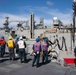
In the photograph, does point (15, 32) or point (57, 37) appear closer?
point (57, 37)

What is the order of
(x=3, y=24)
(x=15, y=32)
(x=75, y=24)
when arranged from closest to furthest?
(x=75, y=24) < (x=15, y=32) < (x=3, y=24)

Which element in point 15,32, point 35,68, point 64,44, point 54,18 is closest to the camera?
point 35,68

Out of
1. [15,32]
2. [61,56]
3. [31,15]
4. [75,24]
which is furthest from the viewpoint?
[15,32]

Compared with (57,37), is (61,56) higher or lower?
lower

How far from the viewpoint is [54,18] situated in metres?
32.7

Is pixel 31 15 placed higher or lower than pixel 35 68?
higher

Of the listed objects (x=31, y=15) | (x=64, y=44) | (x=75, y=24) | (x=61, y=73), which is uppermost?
(x=31, y=15)

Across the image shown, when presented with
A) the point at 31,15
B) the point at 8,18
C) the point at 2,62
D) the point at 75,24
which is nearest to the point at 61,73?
the point at 2,62

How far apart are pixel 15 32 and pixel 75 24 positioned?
22996 mm

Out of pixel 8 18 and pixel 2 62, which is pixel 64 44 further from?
pixel 8 18

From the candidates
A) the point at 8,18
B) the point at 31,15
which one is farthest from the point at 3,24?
the point at 31,15

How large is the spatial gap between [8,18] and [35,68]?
37.3 meters

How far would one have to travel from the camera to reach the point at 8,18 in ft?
154

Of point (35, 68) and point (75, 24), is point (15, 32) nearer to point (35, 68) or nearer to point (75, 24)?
point (75, 24)
